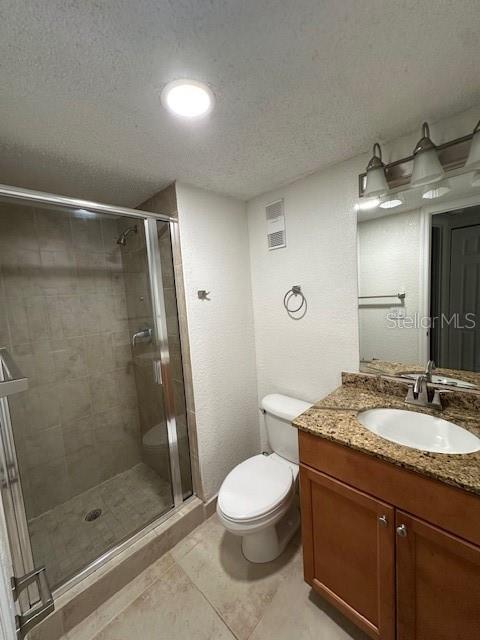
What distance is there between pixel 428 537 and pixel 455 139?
1.49 metres

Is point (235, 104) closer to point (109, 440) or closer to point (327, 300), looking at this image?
point (327, 300)

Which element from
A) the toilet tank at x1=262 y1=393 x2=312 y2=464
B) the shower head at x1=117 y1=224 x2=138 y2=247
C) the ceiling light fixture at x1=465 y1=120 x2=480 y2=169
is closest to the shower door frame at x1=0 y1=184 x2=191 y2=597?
the shower head at x1=117 y1=224 x2=138 y2=247

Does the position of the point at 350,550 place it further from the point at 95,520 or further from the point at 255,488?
the point at 95,520

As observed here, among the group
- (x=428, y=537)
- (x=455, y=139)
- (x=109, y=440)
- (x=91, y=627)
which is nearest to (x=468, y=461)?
(x=428, y=537)

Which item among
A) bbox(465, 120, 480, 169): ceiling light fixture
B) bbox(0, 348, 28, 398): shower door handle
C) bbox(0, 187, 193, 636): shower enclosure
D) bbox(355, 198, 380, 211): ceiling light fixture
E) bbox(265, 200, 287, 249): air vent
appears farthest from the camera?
bbox(265, 200, 287, 249): air vent

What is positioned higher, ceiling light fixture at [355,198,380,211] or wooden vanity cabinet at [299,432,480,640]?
ceiling light fixture at [355,198,380,211]

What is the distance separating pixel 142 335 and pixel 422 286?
1.71 metres

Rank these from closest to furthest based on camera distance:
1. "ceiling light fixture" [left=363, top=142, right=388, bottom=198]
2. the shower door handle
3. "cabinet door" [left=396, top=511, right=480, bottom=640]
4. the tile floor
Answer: the shower door handle, "cabinet door" [left=396, top=511, right=480, bottom=640], the tile floor, "ceiling light fixture" [left=363, top=142, right=388, bottom=198]

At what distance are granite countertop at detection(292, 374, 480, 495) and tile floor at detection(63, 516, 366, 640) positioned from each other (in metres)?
0.87

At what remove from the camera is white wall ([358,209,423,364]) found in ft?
4.15

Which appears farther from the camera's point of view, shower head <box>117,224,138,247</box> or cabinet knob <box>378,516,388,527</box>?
shower head <box>117,224,138,247</box>

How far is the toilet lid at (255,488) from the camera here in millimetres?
1269

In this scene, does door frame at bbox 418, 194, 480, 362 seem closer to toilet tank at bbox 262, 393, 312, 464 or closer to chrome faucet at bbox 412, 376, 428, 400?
chrome faucet at bbox 412, 376, 428, 400

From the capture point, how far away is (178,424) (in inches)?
67.1
